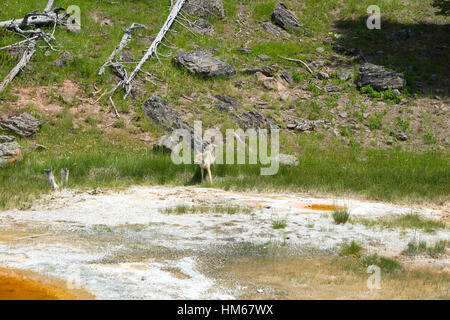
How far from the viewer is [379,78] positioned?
26.4m

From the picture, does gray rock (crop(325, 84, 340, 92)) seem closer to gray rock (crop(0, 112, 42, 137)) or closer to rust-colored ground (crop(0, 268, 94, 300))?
gray rock (crop(0, 112, 42, 137))

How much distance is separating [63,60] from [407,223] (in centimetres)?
1800

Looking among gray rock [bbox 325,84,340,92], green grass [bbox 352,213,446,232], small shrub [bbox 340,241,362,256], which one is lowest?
small shrub [bbox 340,241,362,256]

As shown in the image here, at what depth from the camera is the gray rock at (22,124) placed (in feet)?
60.8

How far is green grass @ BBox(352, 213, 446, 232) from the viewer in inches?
391

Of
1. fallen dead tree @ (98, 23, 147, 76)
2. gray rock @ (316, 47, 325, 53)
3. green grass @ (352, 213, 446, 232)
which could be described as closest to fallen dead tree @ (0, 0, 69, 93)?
fallen dead tree @ (98, 23, 147, 76)

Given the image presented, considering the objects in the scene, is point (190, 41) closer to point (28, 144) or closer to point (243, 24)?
point (243, 24)

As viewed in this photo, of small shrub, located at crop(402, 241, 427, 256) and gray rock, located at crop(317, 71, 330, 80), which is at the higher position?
gray rock, located at crop(317, 71, 330, 80)

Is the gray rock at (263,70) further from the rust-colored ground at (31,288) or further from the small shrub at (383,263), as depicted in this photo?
the rust-colored ground at (31,288)

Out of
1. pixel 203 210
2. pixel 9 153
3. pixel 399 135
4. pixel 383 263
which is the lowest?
pixel 383 263

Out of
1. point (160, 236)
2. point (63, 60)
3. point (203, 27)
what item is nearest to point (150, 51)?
point (63, 60)

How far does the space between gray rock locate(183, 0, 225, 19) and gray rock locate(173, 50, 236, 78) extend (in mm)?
5336

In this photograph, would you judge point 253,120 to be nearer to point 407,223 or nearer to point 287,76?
point 287,76
